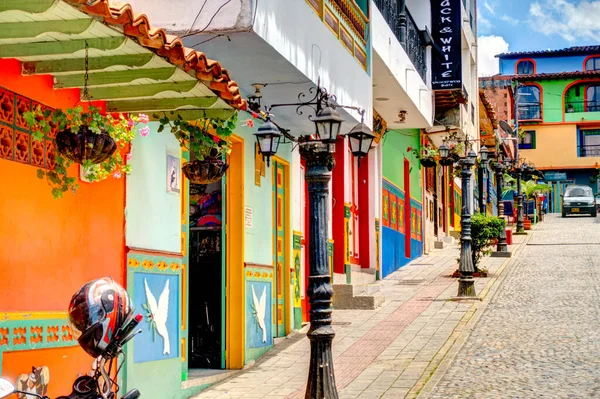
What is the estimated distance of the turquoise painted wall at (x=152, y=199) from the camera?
898 centimetres

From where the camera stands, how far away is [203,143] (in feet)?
28.7

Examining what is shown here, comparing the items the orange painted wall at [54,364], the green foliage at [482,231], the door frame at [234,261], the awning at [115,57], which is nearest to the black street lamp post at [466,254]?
the green foliage at [482,231]

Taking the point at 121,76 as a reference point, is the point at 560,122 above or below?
above

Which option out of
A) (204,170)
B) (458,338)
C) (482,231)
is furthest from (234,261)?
(482,231)

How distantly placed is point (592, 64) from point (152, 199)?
206 ft

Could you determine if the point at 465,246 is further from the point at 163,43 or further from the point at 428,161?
the point at 163,43

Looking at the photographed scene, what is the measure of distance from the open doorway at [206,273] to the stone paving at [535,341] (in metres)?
3.03

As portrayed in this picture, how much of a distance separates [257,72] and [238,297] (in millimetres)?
3248

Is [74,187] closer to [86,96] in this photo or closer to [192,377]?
[86,96]

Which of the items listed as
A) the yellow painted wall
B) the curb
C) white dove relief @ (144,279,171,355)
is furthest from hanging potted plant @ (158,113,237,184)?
the yellow painted wall

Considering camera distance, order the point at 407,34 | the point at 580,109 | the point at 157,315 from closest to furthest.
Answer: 1. the point at 157,315
2. the point at 407,34
3. the point at 580,109

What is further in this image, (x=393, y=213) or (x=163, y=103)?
(x=393, y=213)

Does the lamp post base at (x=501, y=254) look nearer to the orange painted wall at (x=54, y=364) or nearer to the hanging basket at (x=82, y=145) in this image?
the orange painted wall at (x=54, y=364)

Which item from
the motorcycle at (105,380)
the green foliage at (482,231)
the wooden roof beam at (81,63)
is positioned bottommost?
the motorcycle at (105,380)
